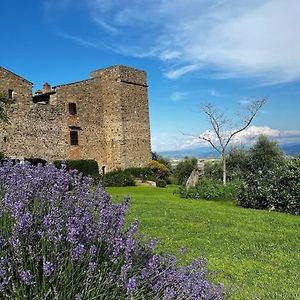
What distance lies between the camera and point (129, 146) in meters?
31.5

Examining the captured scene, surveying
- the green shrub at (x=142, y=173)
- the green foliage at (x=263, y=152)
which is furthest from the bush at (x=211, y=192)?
the green foliage at (x=263, y=152)

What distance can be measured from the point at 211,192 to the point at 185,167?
20.4 m

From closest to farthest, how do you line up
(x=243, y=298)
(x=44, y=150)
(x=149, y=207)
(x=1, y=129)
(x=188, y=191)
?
(x=243, y=298), (x=149, y=207), (x=188, y=191), (x=1, y=129), (x=44, y=150)

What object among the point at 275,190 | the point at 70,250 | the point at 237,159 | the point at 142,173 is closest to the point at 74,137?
the point at 142,173

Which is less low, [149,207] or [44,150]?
[44,150]

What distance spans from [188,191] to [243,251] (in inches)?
418

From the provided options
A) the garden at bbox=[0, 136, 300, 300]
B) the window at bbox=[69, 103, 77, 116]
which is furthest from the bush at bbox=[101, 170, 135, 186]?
the garden at bbox=[0, 136, 300, 300]

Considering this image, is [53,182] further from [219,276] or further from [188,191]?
[188,191]

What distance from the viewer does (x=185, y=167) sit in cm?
3666

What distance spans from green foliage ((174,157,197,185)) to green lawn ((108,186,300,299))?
24479mm

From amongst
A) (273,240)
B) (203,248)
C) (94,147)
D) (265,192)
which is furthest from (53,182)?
(94,147)

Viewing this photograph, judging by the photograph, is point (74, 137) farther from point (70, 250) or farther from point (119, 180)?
point (70, 250)

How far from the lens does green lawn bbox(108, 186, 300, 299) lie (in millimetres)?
4789

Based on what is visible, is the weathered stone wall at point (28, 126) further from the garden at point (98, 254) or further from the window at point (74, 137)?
the garden at point (98, 254)
